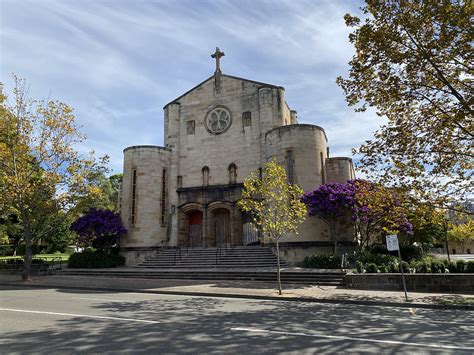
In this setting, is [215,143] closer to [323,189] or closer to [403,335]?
Answer: [323,189]

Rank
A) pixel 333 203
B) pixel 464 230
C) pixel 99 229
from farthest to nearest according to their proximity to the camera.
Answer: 1. pixel 99 229
2. pixel 333 203
3. pixel 464 230

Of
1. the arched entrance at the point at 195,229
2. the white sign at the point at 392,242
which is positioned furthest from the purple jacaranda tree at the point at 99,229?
the white sign at the point at 392,242

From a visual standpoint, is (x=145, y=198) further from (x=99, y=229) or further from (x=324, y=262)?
(x=324, y=262)

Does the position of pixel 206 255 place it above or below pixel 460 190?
below

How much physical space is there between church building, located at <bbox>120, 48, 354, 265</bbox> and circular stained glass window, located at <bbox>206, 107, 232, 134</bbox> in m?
0.08

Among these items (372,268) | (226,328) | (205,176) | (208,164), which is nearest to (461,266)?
(372,268)

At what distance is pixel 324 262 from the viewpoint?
18938 millimetres

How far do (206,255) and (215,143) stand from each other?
31.0ft

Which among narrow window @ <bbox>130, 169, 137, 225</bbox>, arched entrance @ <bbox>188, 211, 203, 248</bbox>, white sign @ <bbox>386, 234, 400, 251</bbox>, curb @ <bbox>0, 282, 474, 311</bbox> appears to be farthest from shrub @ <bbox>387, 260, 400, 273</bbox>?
narrow window @ <bbox>130, 169, 137, 225</bbox>

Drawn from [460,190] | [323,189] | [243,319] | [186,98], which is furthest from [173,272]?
[186,98]

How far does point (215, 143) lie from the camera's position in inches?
1124

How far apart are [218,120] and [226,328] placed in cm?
2305

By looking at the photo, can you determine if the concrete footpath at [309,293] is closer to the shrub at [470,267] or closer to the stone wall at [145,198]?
the shrub at [470,267]

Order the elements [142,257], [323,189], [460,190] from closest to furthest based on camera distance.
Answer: [460,190] → [323,189] → [142,257]
